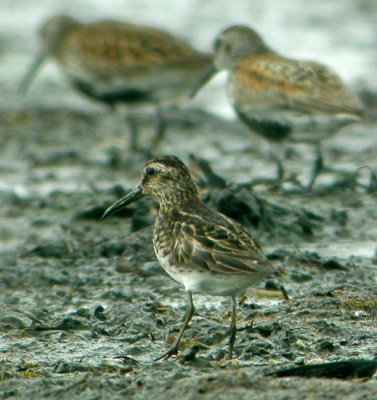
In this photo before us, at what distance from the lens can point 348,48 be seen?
15.3 meters

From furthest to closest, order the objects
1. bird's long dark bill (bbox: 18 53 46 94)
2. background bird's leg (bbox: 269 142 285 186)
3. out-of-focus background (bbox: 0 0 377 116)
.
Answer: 1. out-of-focus background (bbox: 0 0 377 116)
2. bird's long dark bill (bbox: 18 53 46 94)
3. background bird's leg (bbox: 269 142 285 186)

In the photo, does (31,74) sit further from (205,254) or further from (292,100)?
(205,254)

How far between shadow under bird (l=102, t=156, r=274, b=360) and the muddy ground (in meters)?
0.29

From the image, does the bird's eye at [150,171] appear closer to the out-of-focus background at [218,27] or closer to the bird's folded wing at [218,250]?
the bird's folded wing at [218,250]

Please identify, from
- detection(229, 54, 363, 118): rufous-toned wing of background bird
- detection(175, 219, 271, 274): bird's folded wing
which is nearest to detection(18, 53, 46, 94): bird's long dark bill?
detection(229, 54, 363, 118): rufous-toned wing of background bird

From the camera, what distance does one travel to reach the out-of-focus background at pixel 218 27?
14.3m

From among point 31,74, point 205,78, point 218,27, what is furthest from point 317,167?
point 218,27

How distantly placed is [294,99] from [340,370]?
4.70 metres

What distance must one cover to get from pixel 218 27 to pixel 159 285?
11.6 m

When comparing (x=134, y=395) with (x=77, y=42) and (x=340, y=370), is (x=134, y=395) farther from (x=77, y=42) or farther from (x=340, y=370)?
(x=77, y=42)

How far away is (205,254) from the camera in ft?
16.1

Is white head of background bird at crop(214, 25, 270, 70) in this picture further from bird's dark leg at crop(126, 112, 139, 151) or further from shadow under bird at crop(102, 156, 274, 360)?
shadow under bird at crop(102, 156, 274, 360)

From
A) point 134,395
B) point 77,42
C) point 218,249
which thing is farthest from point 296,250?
point 77,42

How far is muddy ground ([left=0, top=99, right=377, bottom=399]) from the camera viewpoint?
4.37 meters
